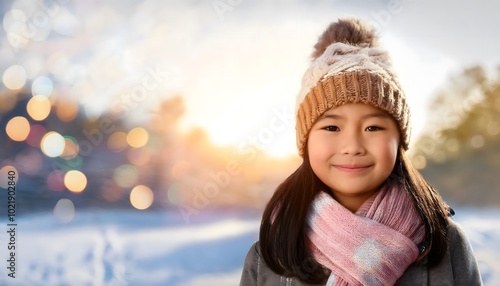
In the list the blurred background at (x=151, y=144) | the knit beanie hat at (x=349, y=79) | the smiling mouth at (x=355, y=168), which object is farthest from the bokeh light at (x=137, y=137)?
the smiling mouth at (x=355, y=168)

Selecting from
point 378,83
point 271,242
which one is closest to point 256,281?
point 271,242

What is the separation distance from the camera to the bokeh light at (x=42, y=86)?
195 centimetres

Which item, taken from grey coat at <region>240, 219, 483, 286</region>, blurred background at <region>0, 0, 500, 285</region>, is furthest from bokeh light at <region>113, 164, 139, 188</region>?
grey coat at <region>240, 219, 483, 286</region>

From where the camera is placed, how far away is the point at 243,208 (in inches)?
75.4

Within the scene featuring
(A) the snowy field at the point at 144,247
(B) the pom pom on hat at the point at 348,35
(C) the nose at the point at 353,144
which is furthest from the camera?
(A) the snowy field at the point at 144,247

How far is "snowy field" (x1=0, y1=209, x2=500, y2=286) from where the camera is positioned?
1.89 meters

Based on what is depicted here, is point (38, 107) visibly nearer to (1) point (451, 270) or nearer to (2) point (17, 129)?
(2) point (17, 129)

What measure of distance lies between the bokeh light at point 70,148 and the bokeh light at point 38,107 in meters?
0.11

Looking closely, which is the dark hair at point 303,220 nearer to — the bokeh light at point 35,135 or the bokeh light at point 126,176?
the bokeh light at point 126,176

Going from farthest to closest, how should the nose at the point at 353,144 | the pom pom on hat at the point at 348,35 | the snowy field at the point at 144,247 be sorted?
the snowy field at the point at 144,247
the pom pom on hat at the point at 348,35
the nose at the point at 353,144

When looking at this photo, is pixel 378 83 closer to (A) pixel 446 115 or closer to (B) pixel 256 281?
(B) pixel 256 281

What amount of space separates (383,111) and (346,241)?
0.82ft

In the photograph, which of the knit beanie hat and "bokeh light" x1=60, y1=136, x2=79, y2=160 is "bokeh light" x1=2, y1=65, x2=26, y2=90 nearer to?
"bokeh light" x1=60, y1=136, x2=79, y2=160

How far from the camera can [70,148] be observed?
1.95 m
